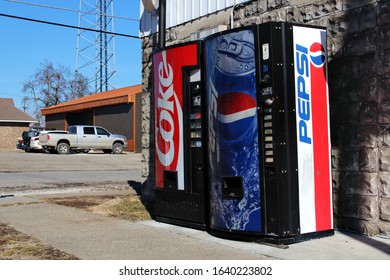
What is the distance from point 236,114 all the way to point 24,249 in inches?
129

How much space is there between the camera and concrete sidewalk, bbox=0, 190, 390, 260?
5.66 meters

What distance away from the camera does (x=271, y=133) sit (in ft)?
20.0

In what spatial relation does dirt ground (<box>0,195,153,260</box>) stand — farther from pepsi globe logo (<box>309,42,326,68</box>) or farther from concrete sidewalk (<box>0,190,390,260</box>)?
pepsi globe logo (<box>309,42,326,68</box>)

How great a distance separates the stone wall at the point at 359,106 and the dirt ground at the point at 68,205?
3.57m

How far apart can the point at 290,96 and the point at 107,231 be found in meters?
3.45

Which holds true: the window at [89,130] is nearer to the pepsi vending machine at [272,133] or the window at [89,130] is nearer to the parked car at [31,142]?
the parked car at [31,142]

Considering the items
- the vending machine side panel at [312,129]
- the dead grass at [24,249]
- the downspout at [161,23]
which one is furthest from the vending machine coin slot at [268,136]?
the downspout at [161,23]

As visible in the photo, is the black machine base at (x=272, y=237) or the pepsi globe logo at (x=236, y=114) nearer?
the black machine base at (x=272, y=237)

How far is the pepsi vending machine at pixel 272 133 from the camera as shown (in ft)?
19.9

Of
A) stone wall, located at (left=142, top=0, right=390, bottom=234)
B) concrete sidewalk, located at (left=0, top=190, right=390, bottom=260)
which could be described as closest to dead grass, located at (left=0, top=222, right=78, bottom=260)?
concrete sidewalk, located at (left=0, top=190, right=390, bottom=260)

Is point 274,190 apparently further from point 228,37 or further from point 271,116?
point 228,37

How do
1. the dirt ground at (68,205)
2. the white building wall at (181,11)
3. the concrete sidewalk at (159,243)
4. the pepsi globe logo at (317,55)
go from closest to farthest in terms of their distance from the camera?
the concrete sidewalk at (159,243), the dirt ground at (68,205), the pepsi globe logo at (317,55), the white building wall at (181,11)

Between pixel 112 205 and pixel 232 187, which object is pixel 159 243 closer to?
pixel 232 187

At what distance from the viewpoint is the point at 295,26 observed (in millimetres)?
6215
